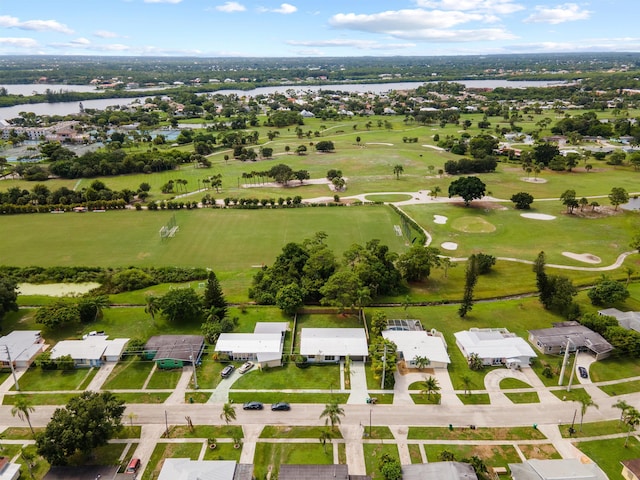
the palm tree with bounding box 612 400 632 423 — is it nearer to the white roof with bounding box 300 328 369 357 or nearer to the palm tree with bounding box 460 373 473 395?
the palm tree with bounding box 460 373 473 395

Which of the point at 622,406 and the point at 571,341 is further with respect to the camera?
the point at 571,341

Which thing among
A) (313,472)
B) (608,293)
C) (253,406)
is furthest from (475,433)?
(608,293)

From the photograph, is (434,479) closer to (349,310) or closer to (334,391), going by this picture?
(334,391)

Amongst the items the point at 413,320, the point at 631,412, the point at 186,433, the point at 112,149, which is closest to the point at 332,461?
the point at 186,433

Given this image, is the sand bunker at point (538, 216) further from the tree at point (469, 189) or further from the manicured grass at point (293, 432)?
the manicured grass at point (293, 432)

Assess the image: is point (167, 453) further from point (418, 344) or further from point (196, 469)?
point (418, 344)

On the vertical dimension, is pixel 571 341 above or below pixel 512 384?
above

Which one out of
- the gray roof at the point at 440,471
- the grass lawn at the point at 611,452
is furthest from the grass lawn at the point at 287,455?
the grass lawn at the point at 611,452
